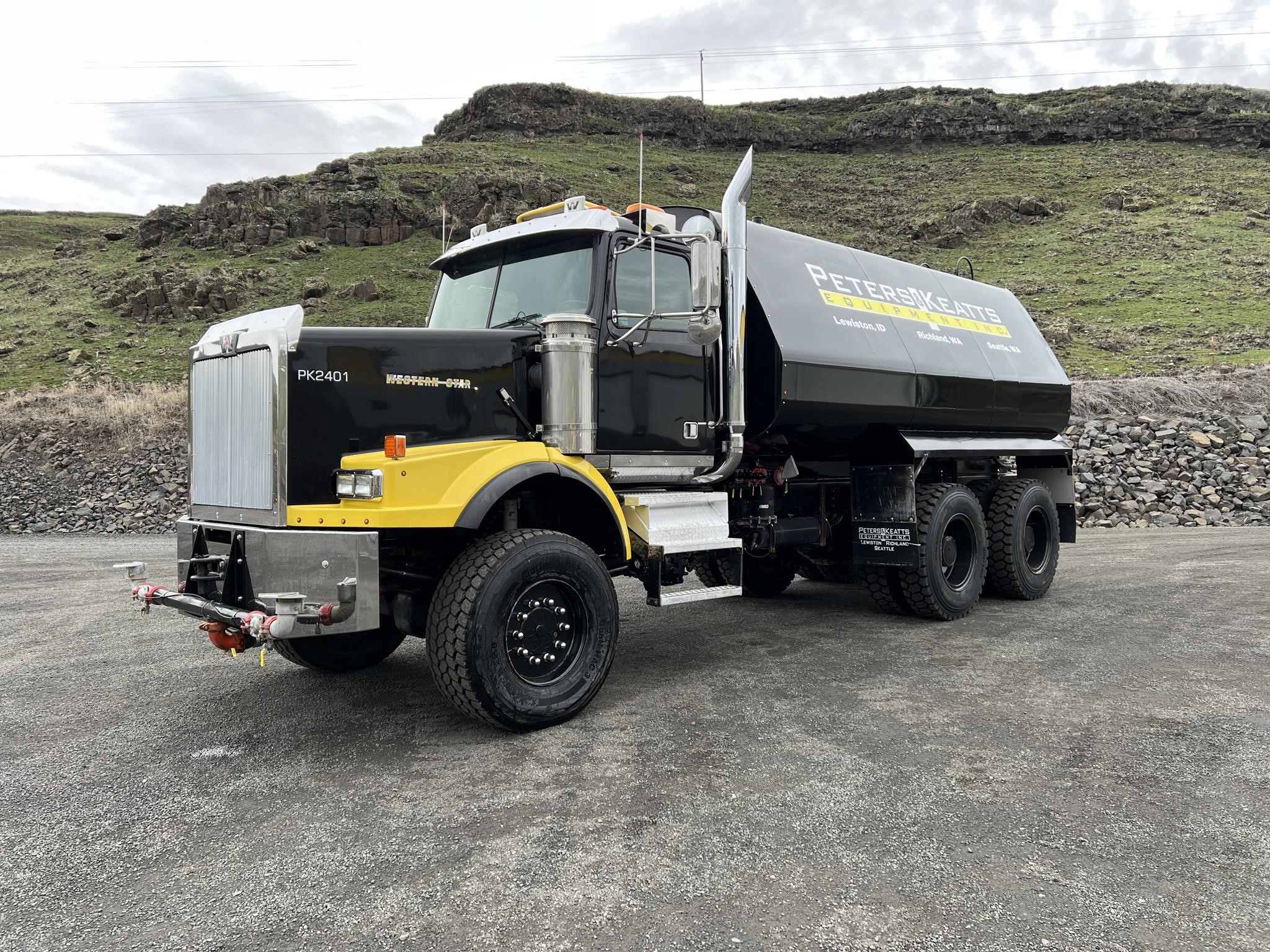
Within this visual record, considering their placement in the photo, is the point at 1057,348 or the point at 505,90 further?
the point at 505,90

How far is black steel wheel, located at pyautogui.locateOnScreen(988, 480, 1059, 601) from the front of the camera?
8.76 meters

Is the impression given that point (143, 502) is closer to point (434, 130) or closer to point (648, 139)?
point (648, 139)

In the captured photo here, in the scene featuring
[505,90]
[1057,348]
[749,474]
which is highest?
[505,90]

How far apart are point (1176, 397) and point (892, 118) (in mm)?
60018

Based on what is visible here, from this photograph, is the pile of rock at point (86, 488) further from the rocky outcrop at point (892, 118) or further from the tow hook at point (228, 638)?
the rocky outcrop at point (892, 118)

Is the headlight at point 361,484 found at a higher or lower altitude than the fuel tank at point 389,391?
lower

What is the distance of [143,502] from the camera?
17359 millimetres

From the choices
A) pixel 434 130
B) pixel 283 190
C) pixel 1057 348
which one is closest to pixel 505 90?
pixel 434 130

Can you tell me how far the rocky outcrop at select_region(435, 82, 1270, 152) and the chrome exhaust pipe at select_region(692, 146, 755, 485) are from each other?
6603 cm

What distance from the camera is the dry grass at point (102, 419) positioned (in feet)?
65.2

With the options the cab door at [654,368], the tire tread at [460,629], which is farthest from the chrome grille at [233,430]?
the cab door at [654,368]

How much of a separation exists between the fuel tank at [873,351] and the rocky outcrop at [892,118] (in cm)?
6355

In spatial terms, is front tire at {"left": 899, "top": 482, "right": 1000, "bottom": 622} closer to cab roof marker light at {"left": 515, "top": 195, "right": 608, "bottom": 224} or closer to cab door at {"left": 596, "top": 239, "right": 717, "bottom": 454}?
cab door at {"left": 596, "top": 239, "right": 717, "bottom": 454}

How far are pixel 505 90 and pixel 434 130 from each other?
910 centimetres
